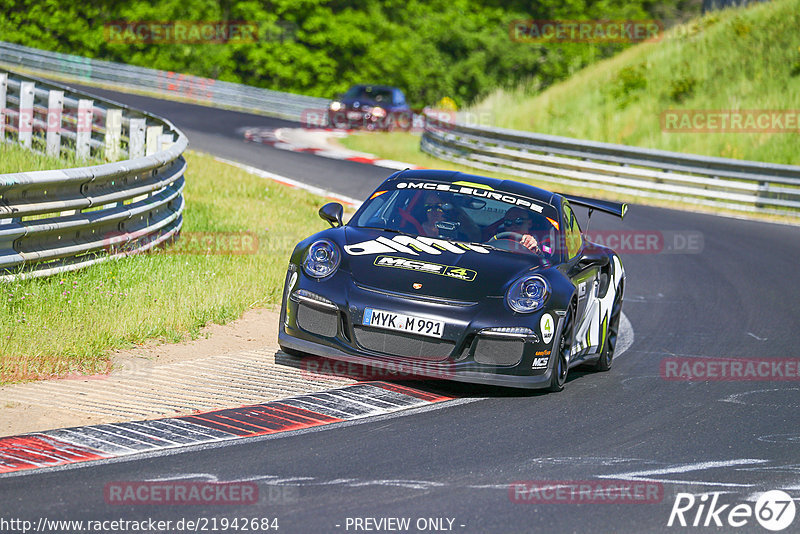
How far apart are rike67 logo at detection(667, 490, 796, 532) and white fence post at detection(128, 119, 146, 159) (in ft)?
34.3

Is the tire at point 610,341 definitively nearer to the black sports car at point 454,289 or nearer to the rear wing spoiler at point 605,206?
the black sports car at point 454,289

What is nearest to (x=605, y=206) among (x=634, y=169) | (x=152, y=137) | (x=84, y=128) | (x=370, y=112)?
(x=152, y=137)

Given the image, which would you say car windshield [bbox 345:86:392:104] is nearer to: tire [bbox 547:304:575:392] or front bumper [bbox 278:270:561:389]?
tire [bbox 547:304:575:392]

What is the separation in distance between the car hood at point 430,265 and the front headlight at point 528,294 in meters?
0.07

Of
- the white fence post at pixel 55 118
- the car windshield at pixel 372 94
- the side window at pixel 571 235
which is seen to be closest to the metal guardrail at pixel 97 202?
the white fence post at pixel 55 118

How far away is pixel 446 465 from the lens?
212 inches

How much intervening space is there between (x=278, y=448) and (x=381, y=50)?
182 ft

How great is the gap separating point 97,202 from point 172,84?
105ft

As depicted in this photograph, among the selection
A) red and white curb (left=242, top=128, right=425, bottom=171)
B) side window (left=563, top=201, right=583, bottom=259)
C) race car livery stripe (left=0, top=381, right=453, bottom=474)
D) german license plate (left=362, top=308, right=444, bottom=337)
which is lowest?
red and white curb (left=242, top=128, right=425, bottom=171)

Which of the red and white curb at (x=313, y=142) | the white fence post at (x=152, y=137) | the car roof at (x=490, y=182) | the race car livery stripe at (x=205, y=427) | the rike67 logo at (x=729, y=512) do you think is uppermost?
the car roof at (x=490, y=182)

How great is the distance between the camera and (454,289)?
6.93 metres

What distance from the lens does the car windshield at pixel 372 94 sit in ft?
108

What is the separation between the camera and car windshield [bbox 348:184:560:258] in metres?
7.84

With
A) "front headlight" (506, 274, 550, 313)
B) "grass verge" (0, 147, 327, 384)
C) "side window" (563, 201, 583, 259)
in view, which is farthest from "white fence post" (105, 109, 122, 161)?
"front headlight" (506, 274, 550, 313)
